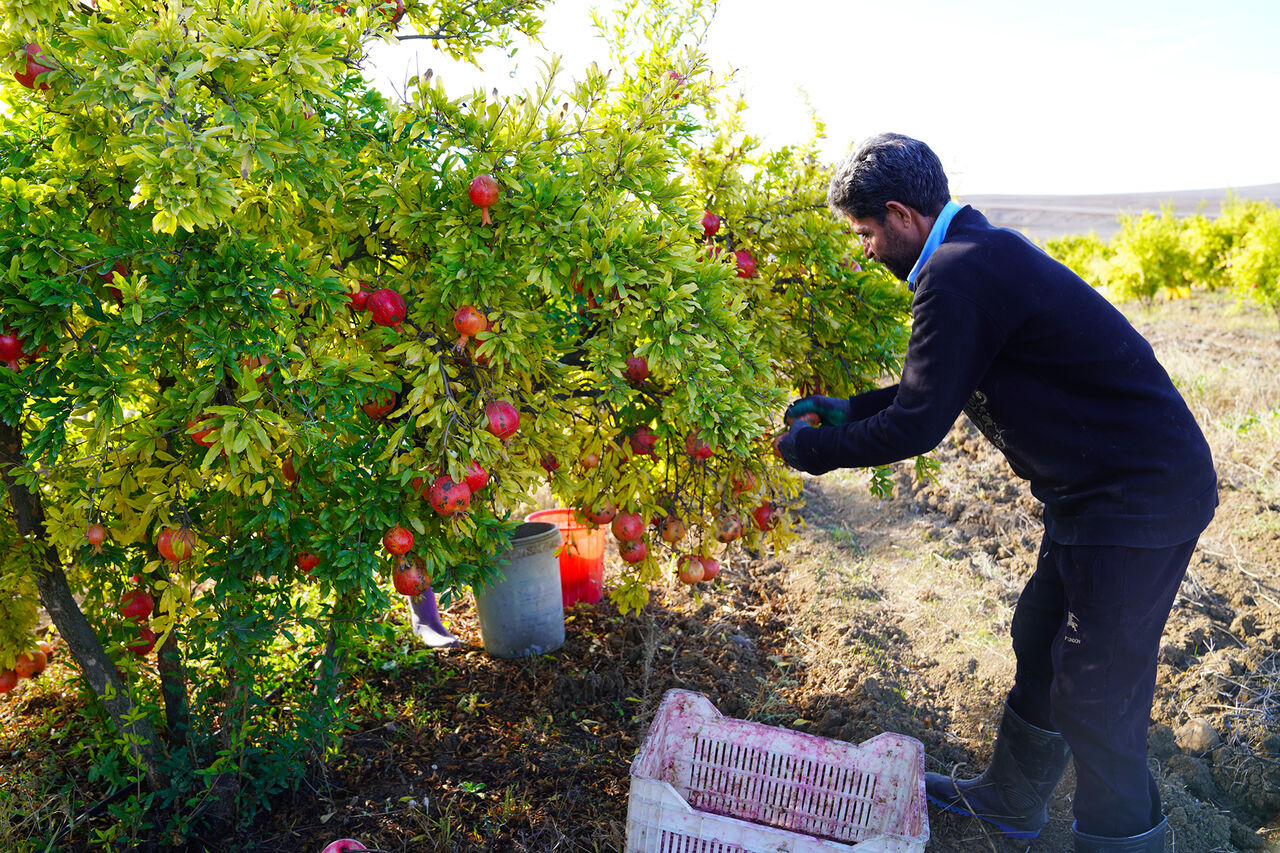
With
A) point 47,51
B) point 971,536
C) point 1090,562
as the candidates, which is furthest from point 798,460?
point 971,536

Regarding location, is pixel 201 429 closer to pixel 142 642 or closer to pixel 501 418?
pixel 501 418

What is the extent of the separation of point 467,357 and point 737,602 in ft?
8.52

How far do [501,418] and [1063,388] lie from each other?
1.38 m

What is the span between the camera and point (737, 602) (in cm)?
420

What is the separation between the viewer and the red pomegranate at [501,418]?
1.91m

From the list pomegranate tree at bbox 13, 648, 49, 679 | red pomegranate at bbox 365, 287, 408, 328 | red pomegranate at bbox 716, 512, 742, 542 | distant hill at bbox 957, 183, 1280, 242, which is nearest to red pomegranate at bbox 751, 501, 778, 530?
red pomegranate at bbox 716, 512, 742, 542

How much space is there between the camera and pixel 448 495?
1833 millimetres

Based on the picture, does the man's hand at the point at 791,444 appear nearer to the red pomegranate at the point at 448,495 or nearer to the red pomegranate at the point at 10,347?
the red pomegranate at the point at 448,495

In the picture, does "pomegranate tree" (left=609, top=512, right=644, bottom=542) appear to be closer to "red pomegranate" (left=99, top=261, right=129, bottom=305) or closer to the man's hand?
the man's hand

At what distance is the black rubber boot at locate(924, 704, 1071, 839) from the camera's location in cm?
245

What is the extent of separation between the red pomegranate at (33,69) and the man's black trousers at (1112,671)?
8.46ft

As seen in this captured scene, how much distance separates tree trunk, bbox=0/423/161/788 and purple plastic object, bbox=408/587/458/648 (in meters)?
1.31

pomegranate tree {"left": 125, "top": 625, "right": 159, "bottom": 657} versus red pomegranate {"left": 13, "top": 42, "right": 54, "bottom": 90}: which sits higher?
red pomegranate {"left": 13, "top": 42, "right": 54, "bottom": 90}

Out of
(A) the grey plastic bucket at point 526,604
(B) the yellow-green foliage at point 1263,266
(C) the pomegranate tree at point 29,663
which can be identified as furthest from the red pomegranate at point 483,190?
(B) the yellow-green foliage at point 1263,266
